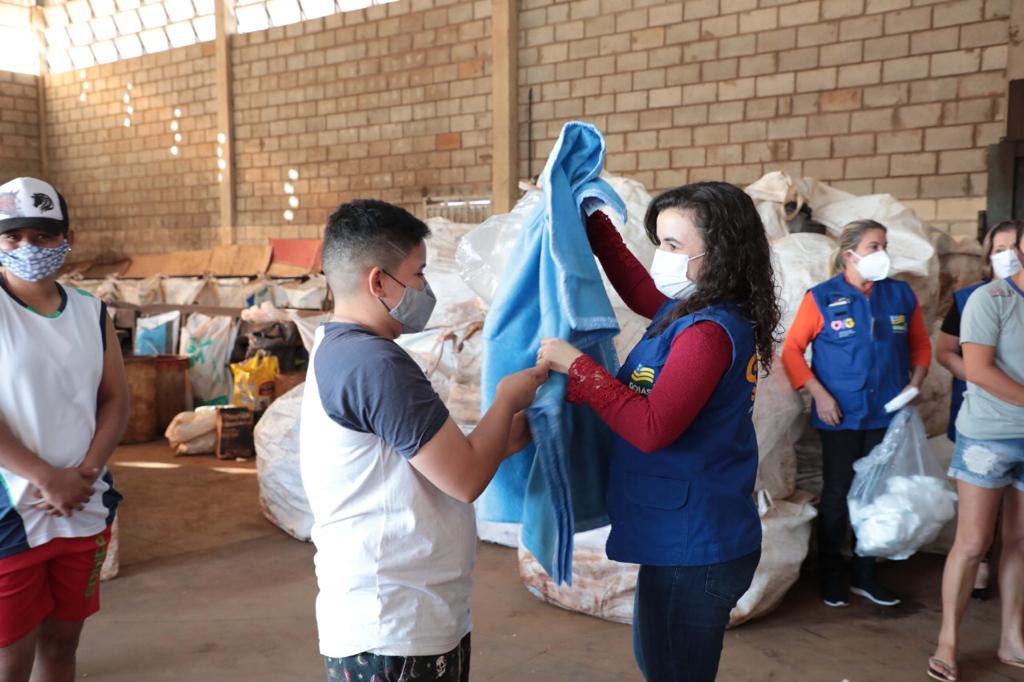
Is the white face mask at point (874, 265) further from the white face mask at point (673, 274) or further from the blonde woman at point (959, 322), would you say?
the white face mask at point (673, 274)

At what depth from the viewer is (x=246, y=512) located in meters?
4.21

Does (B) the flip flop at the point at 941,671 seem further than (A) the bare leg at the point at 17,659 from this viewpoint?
Yes

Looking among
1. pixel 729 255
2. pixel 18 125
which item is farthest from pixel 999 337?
pixel 18 125

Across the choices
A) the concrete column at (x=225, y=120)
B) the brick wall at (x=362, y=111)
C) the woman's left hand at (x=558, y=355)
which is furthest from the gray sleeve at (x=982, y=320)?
the concrete column at (x=225, y=120)

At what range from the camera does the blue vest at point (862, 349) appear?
285 centimetres

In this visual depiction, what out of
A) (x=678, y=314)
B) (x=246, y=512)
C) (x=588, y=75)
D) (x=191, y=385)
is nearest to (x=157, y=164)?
(x=191, y=385)

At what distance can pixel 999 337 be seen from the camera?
2.25 metres

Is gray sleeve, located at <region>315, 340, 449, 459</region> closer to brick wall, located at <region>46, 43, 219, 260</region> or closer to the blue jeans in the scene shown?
the blue jeans

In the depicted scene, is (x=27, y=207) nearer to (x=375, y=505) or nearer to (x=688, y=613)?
(x=375, y=505)

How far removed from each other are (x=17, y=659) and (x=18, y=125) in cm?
1211

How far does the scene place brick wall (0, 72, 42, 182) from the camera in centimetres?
1150

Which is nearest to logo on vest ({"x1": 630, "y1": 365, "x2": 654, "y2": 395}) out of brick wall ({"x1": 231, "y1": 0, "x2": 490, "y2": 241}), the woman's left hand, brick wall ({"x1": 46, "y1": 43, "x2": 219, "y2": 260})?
the woman's left hand

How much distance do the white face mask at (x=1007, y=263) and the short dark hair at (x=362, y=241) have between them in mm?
2021

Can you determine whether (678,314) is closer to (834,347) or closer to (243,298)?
(834,347)
